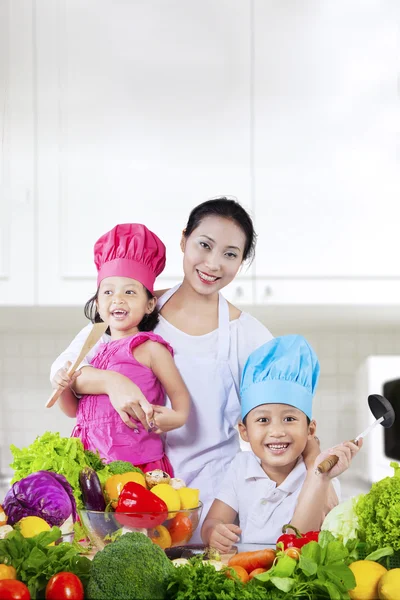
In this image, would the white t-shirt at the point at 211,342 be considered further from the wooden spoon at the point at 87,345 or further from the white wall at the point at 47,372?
the white wall at the point at 47,372

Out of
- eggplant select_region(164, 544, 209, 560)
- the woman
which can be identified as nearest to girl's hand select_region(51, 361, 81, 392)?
the woman

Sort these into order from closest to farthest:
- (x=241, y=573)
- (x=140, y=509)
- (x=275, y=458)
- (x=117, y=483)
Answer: (x=241, y=573) → (x=140, y=509) → (x=117, y=483) → (x=275, y=458)

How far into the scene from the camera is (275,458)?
1479 millimetres

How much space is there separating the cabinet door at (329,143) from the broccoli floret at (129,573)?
1.23 meters

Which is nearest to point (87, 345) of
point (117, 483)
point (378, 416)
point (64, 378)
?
point (64, 378)

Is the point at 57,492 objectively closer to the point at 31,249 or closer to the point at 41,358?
the point at 31,249

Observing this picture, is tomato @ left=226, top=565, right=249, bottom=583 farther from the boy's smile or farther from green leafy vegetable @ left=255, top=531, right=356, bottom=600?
the boy's smile

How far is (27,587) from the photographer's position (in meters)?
0.95

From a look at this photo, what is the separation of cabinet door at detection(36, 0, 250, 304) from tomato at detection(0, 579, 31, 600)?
1.10 meters

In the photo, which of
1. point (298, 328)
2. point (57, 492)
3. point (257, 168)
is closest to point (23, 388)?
point (298, 328)

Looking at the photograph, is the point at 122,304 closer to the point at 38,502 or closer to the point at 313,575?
the point at 38,502

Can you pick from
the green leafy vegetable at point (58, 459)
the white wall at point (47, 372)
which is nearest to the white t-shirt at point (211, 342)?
the green leafy vegetable at point (58, 459)

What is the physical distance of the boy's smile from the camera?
4.85ft

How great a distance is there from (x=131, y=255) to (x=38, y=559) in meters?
0.72
